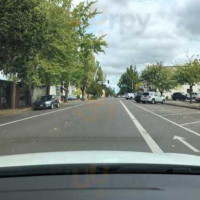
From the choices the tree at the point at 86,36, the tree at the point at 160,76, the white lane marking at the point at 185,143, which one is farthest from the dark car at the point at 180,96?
the white lane marking at the point at 185,143

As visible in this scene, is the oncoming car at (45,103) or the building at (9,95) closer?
the oncoming car at (45,103)

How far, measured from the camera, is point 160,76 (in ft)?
273

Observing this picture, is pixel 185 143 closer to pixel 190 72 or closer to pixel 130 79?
pixel 190 72

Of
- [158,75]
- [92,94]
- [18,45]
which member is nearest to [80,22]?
[18,45]

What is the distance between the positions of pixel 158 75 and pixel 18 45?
62.8m

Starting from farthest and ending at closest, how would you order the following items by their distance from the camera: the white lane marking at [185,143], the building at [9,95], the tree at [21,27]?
the building at [9,95]
the tree at [21,27]
the white lane marking at [185,143]

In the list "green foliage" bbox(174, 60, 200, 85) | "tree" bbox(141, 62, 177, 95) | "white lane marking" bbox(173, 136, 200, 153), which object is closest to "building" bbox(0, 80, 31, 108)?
"green foliage" bbox(174, 60, 200, 85)

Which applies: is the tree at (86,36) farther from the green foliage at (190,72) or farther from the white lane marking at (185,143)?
the white lane marking at (185,143)

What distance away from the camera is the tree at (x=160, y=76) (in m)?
80.3

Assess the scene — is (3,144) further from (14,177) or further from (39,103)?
(39,103)

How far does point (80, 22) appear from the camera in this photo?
46312 millimetres

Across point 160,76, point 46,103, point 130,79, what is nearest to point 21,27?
point 46,103

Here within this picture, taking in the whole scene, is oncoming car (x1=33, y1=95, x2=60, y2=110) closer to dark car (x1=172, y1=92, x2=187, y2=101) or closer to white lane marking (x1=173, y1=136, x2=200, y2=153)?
white lane marking (x1=173, y1=136, x2=200, y2=153)

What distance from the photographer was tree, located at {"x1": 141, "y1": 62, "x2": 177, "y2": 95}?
8033 cm
